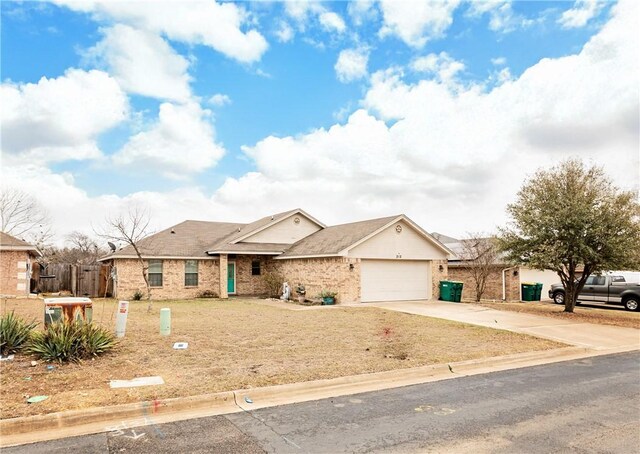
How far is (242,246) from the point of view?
24516 millimetres

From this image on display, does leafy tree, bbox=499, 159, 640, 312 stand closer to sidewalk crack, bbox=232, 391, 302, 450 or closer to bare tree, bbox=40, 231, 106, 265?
sidewalk crack, bbox=232, 391, 302, 450

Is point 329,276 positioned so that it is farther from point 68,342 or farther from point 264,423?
point 264,423

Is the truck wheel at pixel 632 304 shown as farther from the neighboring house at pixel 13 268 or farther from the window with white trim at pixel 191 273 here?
the neighboring house at pixel 13 268

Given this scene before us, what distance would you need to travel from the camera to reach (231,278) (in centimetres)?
2533

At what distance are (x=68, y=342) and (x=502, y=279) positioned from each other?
24952 mm

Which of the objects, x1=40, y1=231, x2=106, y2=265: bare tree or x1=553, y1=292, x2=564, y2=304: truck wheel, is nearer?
x1=553, y1=292, x2=564, y2=304: truck wheel

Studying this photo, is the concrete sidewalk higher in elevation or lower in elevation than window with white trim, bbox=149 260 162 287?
lower

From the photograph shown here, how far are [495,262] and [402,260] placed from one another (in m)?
7.46

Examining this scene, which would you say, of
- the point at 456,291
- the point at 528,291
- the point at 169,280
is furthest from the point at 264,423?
the point at 528,291

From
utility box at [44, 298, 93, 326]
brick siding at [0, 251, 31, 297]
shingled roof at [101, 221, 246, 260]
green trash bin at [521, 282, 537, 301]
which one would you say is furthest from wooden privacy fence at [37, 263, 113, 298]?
green trash bin at [521, 282, 537, 301]

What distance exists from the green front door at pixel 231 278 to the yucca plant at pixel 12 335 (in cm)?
1627

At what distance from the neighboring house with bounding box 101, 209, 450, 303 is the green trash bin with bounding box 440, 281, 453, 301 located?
373 millimetres

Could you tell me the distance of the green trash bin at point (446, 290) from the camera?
22.8 meters

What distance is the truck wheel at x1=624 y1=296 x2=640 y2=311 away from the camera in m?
20.8
